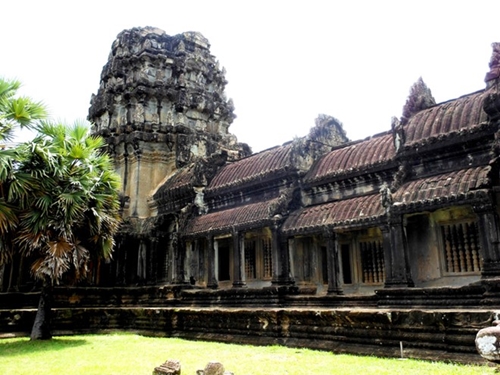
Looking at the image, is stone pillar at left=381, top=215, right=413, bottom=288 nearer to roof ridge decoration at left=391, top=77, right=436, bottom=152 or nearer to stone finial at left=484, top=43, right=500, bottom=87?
roof ridge decoration at left=391, top=77, right=436, bottom=152

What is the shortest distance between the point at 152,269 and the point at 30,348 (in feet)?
28.8

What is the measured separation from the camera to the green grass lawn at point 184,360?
8.53 m

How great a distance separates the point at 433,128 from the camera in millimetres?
13258

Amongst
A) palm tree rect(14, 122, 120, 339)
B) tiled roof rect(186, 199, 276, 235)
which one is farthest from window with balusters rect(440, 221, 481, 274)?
palm tree rect(14, 122, 120, 339)

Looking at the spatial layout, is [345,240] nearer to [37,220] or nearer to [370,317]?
[370,317]

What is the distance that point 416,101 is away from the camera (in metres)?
14.6

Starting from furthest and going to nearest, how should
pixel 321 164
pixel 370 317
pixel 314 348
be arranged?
pixel 321 164 → pixel 314 348 → pixel 370 317

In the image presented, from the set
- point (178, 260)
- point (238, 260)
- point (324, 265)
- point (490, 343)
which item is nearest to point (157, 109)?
point (178, 260)

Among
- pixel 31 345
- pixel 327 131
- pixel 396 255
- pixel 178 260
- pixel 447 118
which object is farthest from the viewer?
pixel 178 260

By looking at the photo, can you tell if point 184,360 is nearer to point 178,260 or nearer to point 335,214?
point 335,214

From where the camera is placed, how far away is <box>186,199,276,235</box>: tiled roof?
53.2ft

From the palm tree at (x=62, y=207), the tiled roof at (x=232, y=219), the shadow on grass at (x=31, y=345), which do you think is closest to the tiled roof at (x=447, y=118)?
the tiled roof at (x=232, y=219)

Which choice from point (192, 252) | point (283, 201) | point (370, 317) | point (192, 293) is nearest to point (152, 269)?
point (192, 252)

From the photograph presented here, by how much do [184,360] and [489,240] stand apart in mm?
7073
